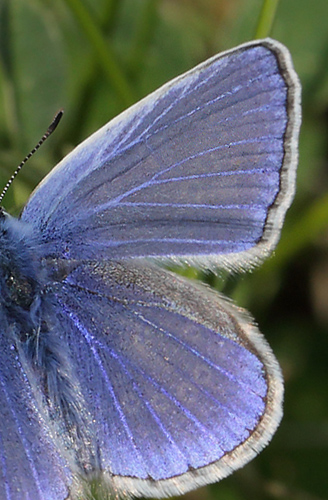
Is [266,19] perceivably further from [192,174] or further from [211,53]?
[211,53]

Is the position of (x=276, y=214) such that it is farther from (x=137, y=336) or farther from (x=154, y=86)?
(x=154, y=86)

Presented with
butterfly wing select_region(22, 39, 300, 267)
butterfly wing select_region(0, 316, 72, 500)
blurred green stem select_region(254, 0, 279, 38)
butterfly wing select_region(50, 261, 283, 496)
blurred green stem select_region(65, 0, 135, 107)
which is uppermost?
blurred green stem select_region(254, 0, 279, 38)

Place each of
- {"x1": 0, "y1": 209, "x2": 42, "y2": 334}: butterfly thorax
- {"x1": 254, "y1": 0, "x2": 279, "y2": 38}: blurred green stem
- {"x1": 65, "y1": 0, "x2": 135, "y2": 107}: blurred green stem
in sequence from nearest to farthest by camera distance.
Answer: {"x1": 0, "y1": 209, "x2": 42, "y2": 334}: butterfly thorax
{"x1": 254, "y1": 0, "x2": 279, "y2": 38}: blurred green stem
{"x1": 65, "y1": 0, "x2": 135, "y2": 107}: blurred green stem

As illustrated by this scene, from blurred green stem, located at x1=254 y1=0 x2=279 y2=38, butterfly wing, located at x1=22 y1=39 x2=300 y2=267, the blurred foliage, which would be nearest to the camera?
butterfly wing, located at x1=22 y1=39 x2=300 y2=267

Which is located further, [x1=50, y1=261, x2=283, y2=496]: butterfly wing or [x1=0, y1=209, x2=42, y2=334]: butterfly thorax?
[x1=0, y1=209, x2=42, y2=334]: butterfly thorax

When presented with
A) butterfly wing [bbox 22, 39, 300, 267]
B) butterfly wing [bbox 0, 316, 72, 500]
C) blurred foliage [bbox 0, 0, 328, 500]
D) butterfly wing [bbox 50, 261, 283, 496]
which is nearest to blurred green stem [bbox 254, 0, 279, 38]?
blurred foliage [bbox 0, 0, 328, 500]

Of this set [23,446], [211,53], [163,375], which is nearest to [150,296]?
[163,375]

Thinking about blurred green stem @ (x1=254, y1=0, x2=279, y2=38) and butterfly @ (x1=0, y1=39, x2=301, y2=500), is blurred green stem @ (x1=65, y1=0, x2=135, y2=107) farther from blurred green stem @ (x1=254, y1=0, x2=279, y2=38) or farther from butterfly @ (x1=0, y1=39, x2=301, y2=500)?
butterfly @ (x1=0, y1=39, x2=301, y2=500)

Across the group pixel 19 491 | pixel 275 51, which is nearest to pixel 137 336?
pixel 19 491
